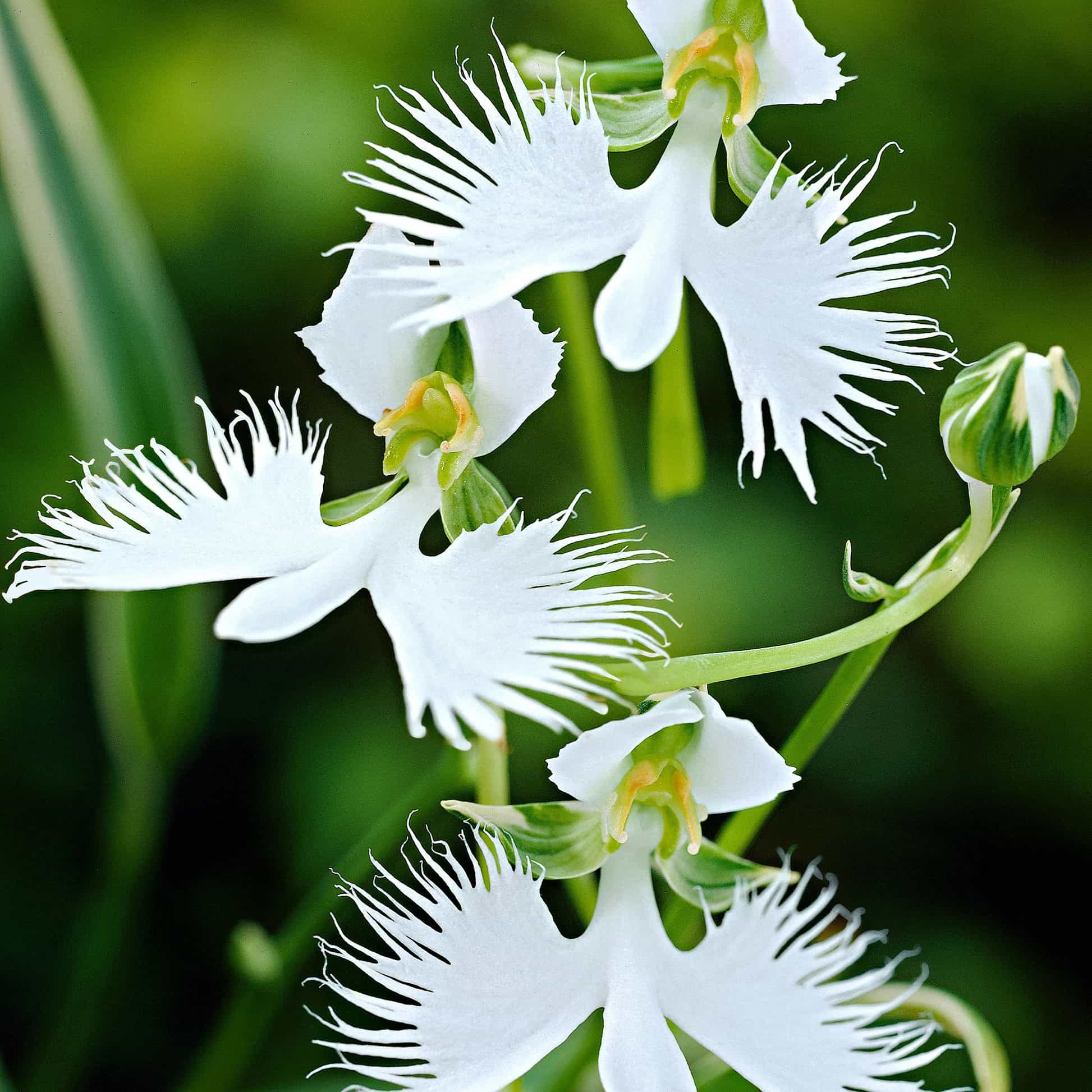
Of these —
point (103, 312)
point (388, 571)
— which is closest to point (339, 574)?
point (388, 571)

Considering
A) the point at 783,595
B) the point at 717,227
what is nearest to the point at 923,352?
the point at 717,227

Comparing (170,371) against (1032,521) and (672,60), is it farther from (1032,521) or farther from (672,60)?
(1032,521)

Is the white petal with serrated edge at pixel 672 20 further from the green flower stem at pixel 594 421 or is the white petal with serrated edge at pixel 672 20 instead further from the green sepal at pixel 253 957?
the green sepal at pixel 253 957

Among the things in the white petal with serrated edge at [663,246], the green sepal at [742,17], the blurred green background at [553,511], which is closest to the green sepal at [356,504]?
the white petal with serrated edge at [663,246]

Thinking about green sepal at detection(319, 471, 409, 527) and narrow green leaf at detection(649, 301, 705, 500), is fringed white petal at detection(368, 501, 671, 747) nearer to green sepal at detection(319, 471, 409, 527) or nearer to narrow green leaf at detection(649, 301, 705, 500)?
green sepal at detection(319, 471, 409, 527)

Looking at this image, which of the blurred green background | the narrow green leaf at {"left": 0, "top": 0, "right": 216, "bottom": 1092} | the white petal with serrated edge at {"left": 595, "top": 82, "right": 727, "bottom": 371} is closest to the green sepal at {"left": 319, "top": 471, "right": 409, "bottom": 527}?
the white petal with serrated edge at {"left": 595, "top": 82, "right": 727, "bottom": 371}
